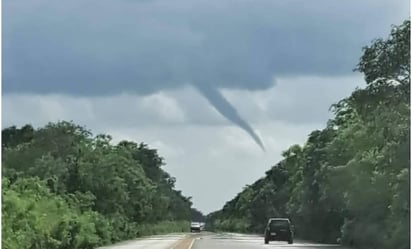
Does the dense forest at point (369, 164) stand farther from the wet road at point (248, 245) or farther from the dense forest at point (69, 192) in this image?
the dense forest at point (69, 192)

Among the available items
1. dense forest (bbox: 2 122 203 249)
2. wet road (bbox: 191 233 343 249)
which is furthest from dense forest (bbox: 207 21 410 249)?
dense forest (bbox: 2 122 203 249)

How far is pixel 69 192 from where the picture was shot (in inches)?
3051

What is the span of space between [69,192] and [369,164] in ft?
97.4

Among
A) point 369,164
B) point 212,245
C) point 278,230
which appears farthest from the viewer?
point 278,230

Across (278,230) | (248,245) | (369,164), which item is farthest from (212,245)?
(278,230)

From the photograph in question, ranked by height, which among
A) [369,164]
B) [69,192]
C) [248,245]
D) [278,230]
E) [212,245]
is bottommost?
[212,245]

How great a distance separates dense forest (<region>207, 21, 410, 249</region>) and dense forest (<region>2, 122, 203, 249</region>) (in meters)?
14.2

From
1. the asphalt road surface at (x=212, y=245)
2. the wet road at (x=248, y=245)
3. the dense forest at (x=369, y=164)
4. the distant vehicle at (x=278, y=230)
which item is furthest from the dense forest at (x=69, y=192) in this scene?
the dense forest at (x=369, y=164)

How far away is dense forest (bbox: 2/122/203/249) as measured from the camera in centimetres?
4372

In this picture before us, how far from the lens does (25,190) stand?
1978 inches

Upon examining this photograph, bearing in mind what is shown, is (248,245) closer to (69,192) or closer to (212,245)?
(212,245)

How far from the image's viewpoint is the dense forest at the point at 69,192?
43.7 m

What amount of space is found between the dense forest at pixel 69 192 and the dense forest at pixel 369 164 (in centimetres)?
1417

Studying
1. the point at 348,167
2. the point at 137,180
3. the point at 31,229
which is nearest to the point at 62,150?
the point at 137,180
